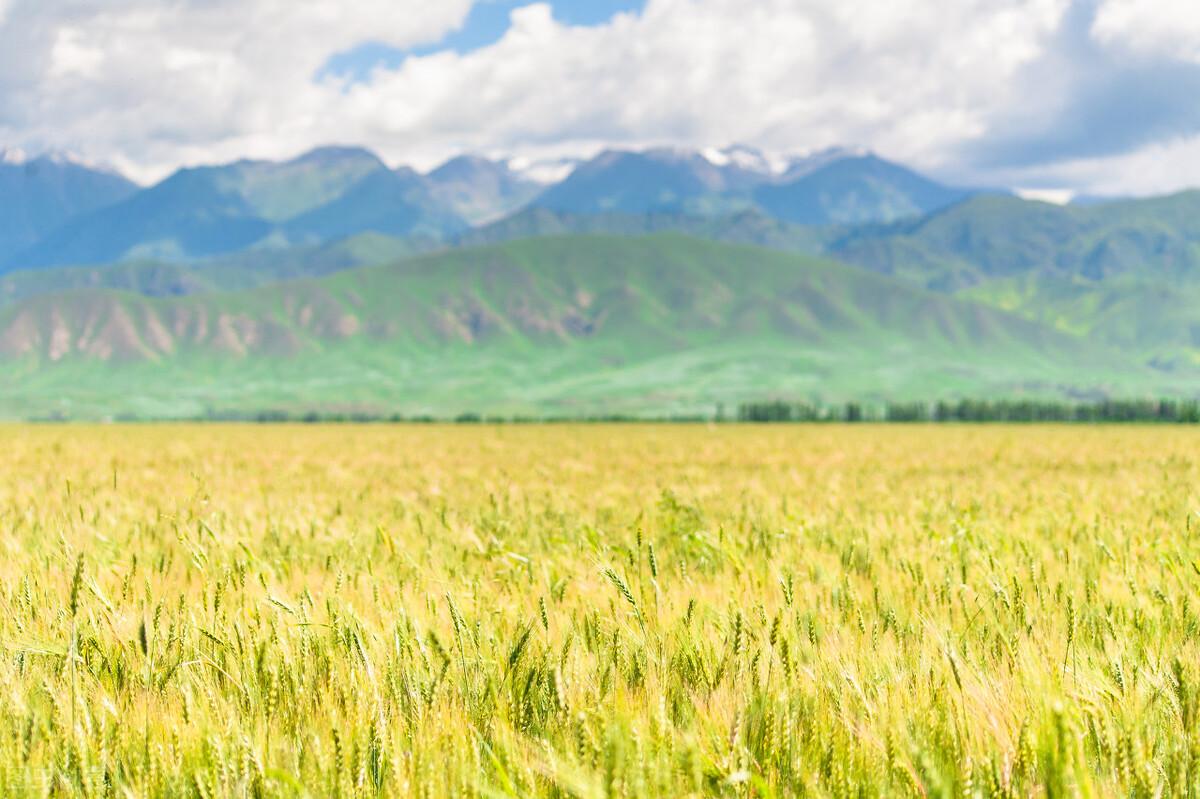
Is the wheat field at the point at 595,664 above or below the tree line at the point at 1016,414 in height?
above

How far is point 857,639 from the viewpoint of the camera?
3850 mm

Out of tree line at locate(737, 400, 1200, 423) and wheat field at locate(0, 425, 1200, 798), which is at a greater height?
wheat field at locate(0, 425, 1200, 798)

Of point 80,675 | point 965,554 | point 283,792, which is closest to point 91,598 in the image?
point 80,675

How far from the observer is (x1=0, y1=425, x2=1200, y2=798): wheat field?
7.74 ft

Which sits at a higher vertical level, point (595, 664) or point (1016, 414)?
point (595, 664)

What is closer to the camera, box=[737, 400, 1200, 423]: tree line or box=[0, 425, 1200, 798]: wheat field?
box=[0, 425, 1200, 798]: wheat field

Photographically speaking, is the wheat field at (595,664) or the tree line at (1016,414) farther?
the tree line at (1016,414)

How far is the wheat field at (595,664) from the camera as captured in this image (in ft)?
7.74

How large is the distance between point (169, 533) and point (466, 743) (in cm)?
526

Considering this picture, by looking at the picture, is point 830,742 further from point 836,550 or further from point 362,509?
point 362,509

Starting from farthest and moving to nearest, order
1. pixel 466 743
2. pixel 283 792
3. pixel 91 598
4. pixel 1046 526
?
pixel 1046 526, pixel 91 598, pixel 466 743, pixel 283 792

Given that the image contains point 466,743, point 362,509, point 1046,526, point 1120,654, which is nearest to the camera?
point 466,743

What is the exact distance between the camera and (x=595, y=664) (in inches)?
131

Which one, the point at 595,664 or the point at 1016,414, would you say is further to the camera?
the point at 1016,414
